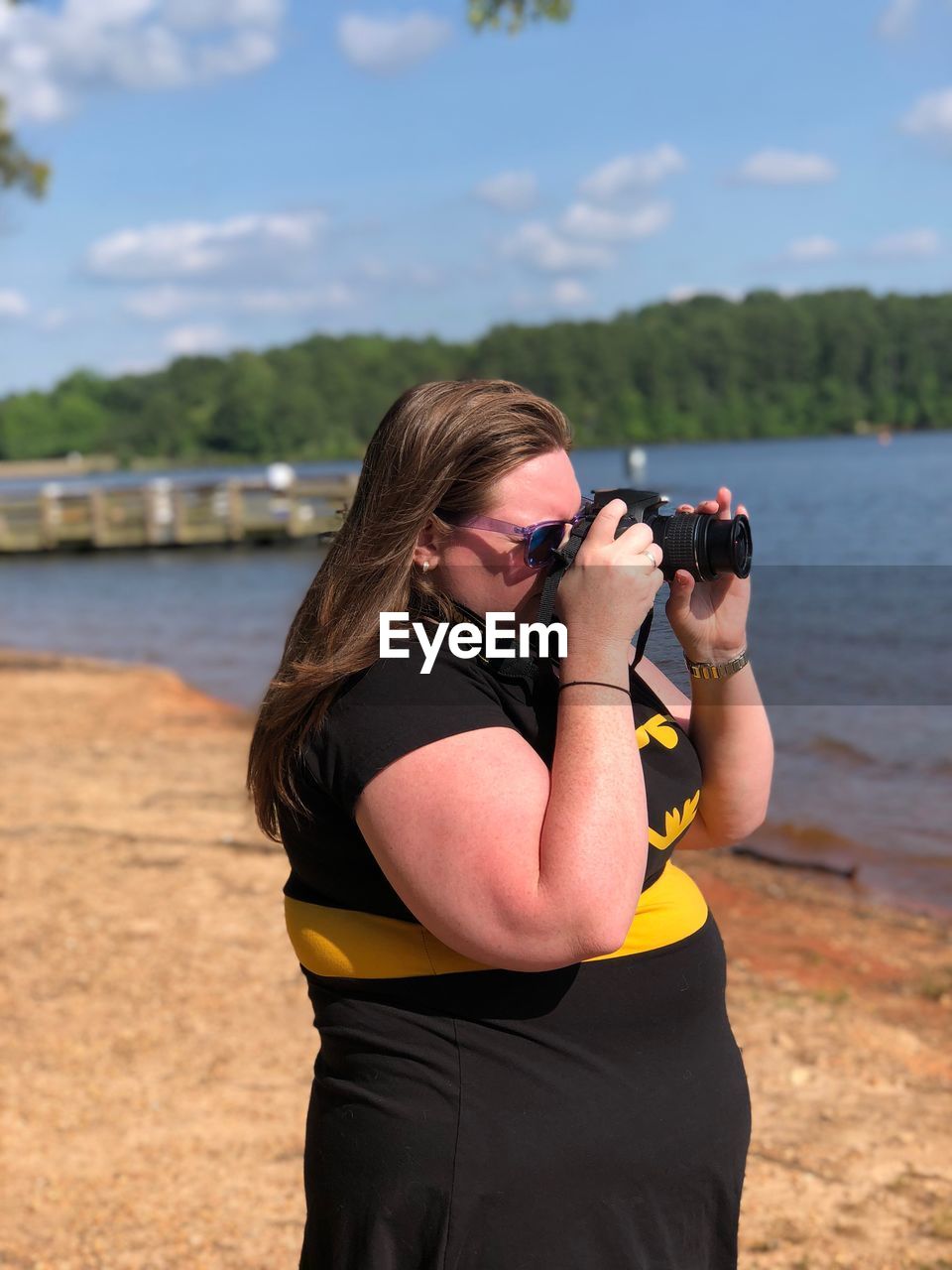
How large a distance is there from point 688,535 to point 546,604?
23 centimetres

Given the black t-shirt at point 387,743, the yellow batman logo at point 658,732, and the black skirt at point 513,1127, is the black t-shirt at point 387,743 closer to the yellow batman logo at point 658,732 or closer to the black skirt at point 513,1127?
the yellow batman logo at point 658,732

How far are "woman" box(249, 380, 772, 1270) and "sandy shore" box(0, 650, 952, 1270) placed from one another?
5.71 ft

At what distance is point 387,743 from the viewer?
1592 mm

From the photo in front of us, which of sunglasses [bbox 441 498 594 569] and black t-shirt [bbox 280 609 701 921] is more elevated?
sunglasses [bbox 441 498 594 569]

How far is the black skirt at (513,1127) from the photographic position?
1.67m

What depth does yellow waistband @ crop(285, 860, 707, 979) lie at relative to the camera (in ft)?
5.53

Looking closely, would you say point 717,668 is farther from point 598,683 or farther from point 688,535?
point 598,683

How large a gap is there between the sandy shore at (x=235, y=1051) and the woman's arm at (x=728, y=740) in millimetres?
1746

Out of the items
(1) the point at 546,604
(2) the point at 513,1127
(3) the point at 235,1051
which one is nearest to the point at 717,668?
(1) the point at 546,604

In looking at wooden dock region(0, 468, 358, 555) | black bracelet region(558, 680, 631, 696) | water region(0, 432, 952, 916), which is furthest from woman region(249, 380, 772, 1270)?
wooden dock region(0, 468, 358, 555)

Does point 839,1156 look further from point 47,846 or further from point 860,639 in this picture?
point 860,639

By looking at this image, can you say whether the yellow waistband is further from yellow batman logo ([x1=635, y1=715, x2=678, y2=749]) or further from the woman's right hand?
the woman's right hand

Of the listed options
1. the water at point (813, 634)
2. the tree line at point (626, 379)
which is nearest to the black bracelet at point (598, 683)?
the water at point (813, 634)

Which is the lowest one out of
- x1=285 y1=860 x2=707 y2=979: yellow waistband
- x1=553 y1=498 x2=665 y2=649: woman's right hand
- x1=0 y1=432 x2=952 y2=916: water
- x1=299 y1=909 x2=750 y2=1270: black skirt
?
x1=0 y1=432 x2=952 y2=916: water
